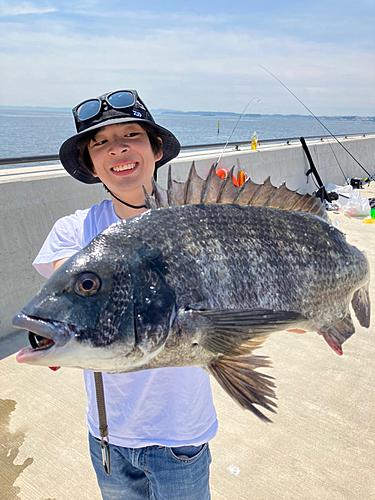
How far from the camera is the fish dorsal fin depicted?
5.18 ft

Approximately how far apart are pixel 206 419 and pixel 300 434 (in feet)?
5.03

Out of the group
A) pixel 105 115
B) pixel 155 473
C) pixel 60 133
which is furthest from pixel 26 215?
pixel 60 133

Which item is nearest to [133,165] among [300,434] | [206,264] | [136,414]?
[206,264]

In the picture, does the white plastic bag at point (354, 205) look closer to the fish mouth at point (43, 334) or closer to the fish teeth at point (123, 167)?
the fish teeth at point (123, 167)

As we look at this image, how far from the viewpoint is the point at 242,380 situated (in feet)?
4.43

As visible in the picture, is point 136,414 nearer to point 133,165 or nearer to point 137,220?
point 137,220

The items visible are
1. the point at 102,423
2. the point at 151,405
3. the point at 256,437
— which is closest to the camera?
the point at 102,423

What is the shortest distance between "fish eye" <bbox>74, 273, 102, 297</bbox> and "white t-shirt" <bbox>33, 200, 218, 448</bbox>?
1.65 ft

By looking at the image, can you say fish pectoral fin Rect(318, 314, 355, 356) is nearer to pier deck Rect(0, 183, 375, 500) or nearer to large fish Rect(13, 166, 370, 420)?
large fish Rect(13, 166, 370, 420)

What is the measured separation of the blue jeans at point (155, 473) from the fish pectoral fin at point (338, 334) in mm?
734

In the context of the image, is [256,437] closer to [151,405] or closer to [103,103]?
[151,405]

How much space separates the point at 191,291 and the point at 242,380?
A: 348 mm

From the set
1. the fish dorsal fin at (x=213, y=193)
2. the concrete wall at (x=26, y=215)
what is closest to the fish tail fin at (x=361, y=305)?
the fish dorsal fin at (x=213, y=193)

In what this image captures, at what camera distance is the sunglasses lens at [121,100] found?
1929mm
